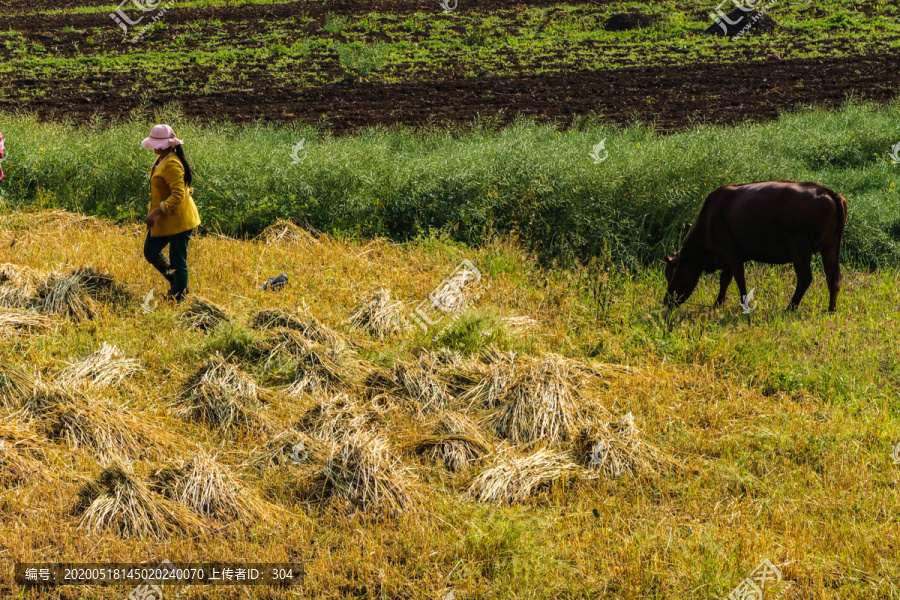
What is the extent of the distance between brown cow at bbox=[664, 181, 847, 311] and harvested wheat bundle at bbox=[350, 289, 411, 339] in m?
3.13

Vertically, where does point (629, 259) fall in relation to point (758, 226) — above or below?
below

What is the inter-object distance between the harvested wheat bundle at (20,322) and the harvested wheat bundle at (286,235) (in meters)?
3.36

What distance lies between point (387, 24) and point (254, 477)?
79.8 ft

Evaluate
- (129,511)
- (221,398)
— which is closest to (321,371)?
(221,398)

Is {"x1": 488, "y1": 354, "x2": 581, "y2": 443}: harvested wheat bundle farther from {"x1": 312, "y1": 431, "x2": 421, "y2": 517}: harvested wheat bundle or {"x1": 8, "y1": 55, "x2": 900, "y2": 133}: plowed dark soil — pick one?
{"x1": 8, "y1": 55, "x2": 900, "y2": 133}: plowed dark soil

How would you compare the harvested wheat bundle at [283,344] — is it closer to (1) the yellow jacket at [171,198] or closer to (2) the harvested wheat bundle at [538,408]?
(1) the yellow jacket at [171,198]

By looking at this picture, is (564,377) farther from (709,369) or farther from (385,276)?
(385,276)

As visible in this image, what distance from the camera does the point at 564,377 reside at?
22.0 feet

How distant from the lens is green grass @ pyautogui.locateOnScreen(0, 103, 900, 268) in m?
10.8

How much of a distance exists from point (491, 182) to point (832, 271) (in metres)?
4.52

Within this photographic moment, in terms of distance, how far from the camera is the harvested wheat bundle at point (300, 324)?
7.64 metres

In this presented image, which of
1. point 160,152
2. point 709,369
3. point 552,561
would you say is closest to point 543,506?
point 552,561

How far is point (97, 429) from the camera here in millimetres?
5902

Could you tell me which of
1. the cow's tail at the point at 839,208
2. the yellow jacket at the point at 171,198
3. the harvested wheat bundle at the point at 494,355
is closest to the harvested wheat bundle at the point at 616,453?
the harvested wheat bundle at the point at 494,355
